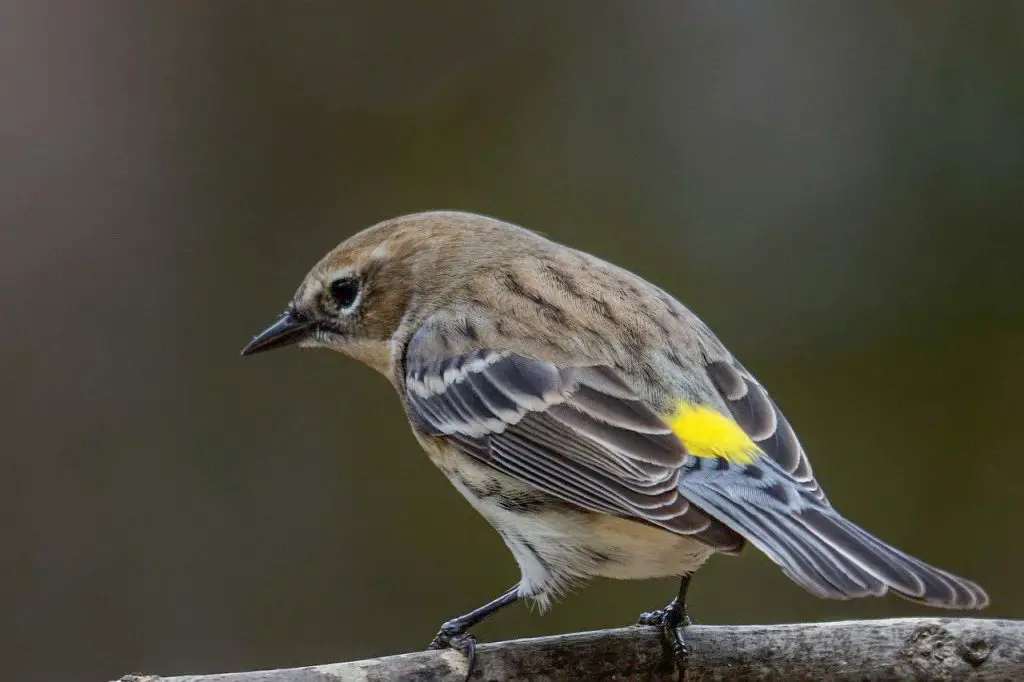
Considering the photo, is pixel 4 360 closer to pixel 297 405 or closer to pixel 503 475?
pixel 297 405

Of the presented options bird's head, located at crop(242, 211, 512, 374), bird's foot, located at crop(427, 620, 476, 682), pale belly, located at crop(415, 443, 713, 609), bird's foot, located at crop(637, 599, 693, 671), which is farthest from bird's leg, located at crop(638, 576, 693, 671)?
bird's head, located at crop(242, 211, 512, 374)

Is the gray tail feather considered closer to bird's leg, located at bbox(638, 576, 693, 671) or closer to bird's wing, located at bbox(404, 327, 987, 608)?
bird's wing, located at bbox(404, 327, 987, 608)

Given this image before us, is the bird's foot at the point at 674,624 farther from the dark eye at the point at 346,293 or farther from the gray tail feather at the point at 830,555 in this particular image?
the dark eye at the point at 346,293

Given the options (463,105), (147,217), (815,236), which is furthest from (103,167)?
(815,236)

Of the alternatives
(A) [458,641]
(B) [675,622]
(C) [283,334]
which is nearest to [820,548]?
(B) [675,622]

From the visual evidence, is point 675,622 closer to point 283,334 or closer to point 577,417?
point 577,417

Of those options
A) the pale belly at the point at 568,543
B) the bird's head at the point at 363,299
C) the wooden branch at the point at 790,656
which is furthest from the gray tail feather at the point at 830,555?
the bird's head at the point at 363,299

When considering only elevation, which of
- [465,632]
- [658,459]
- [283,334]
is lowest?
[465,632]
